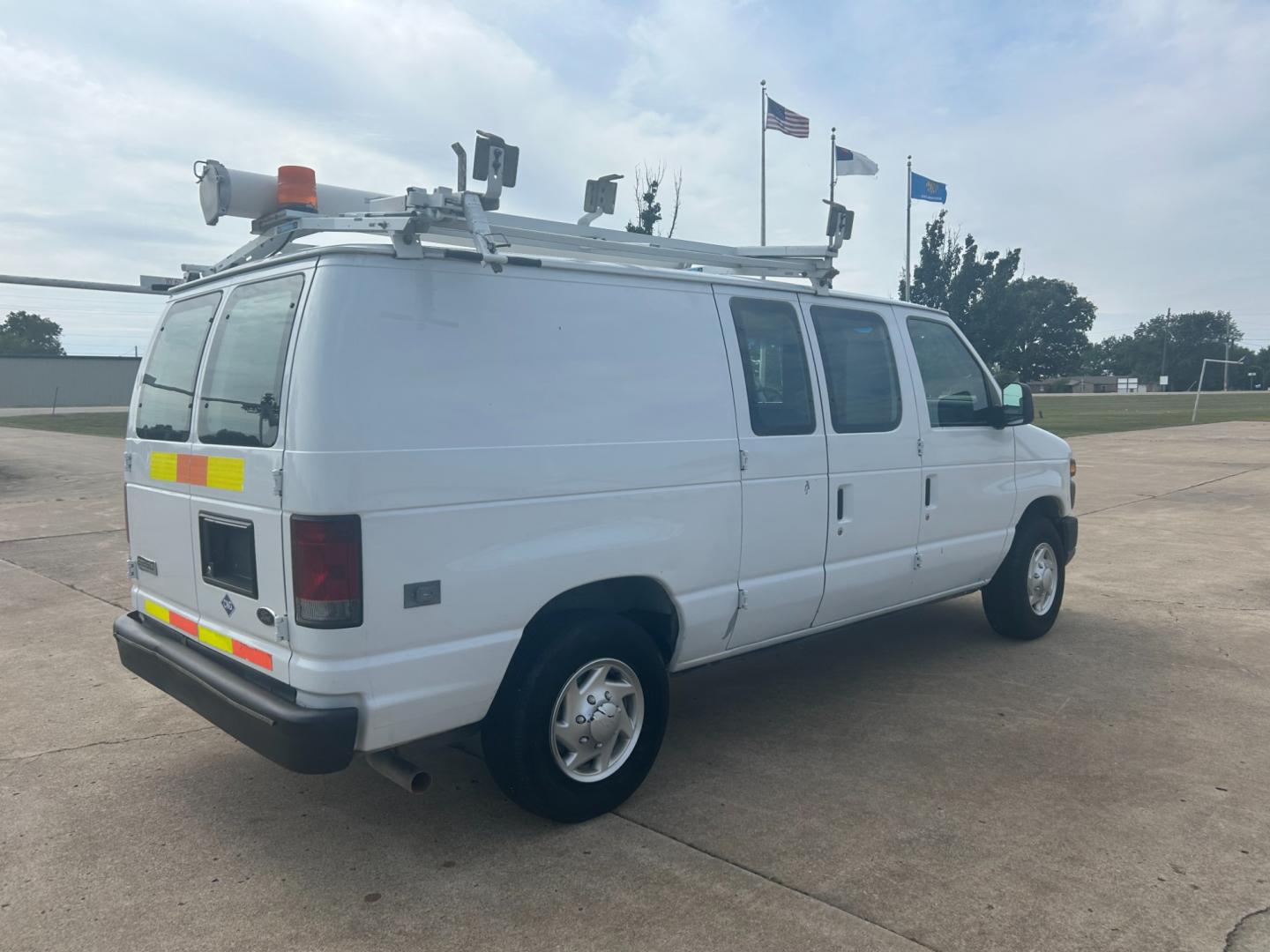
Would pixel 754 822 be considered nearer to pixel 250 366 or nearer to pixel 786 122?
pixel 250 366

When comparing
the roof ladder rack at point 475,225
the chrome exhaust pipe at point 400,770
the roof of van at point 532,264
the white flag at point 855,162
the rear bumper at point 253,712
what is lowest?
the chrome exhaust pipe at point 400,770

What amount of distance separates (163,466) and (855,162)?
19124 mm

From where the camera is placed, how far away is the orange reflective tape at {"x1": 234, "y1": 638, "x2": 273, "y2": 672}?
10.8ft

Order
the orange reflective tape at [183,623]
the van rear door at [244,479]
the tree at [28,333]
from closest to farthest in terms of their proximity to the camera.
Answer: the van rear door at [244,479], the orange reflective tape at [183,623], the tree at [28,333]

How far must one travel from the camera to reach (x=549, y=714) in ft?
11.7

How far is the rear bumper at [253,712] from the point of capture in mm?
3082

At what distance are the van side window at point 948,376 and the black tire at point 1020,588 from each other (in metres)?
0.92

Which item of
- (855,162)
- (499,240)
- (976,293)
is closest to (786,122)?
(855,162)

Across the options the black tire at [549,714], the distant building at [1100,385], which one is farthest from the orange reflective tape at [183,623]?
the distant building at [1100,385]

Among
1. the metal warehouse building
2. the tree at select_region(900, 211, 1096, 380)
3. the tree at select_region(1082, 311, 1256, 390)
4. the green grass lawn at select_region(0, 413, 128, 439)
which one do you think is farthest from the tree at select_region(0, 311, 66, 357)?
the tree at select_region(1082, 311, 1256, 390)

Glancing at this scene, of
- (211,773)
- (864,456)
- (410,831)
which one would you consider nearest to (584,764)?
(410,831)

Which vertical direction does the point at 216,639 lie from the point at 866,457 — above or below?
below

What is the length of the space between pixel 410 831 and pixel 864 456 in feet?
8.62

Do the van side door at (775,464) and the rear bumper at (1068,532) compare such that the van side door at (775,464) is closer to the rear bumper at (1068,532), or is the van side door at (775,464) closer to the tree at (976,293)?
the rear bumper at (1068,532)
